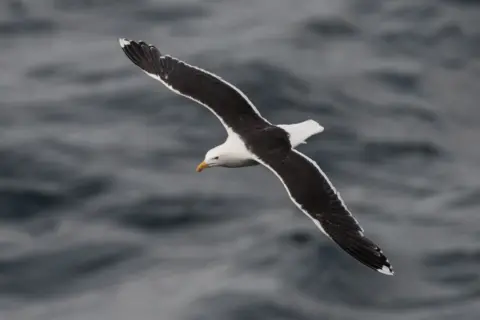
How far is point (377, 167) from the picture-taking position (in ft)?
59.5

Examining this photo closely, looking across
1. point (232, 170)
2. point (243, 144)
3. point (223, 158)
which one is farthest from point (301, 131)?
point (232, 170)

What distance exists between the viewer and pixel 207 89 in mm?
16188

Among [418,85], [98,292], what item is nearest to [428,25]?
[418,85]

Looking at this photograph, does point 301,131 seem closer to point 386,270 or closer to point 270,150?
point 270,150

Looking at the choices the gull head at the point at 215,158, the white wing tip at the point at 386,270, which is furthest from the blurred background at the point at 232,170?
the white wing tip at the point at 386,270

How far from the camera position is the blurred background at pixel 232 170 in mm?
15719

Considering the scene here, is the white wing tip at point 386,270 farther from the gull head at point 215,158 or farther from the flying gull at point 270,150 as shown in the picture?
the gull head at point 215,158

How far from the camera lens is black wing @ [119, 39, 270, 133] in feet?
51.9

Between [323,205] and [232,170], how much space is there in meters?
4.18

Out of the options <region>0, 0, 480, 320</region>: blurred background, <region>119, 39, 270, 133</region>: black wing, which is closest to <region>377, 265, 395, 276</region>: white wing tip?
<region>0, 0, 480, 320</region>: blurred background

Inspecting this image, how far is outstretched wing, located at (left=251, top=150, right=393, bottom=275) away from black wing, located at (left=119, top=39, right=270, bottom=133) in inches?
37.7

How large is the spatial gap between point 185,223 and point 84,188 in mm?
1626

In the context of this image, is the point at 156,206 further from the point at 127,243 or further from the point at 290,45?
the point at 290,45

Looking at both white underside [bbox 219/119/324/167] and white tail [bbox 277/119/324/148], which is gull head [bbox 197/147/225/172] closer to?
white underside [bbox 219/119/324/167]
